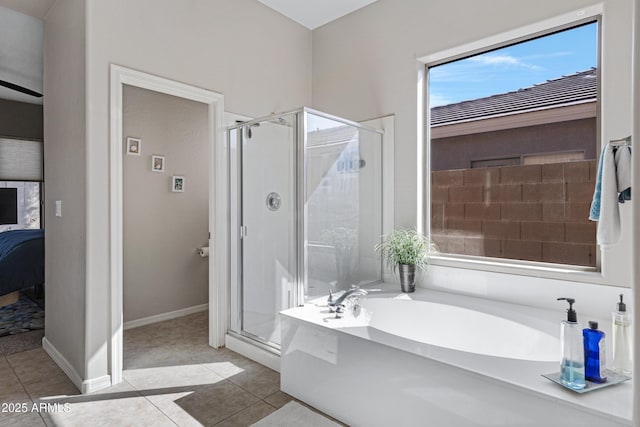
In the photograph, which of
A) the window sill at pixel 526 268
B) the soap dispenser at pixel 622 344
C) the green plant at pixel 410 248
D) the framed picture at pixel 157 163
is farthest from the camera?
the framed picture at pixel 157 163

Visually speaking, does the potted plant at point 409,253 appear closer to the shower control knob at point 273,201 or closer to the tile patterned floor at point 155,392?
the shower control knob at point 273,201

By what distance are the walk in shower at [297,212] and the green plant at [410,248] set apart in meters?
0.27

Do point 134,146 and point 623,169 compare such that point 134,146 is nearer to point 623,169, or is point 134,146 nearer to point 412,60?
point 412,60

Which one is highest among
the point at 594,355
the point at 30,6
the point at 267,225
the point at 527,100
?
the point at 30,6

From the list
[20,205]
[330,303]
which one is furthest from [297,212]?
[20,205]

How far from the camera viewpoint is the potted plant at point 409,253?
2795 mm

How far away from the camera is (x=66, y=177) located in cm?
263

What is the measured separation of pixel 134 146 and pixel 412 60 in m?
2.69

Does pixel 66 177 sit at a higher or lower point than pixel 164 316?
higher

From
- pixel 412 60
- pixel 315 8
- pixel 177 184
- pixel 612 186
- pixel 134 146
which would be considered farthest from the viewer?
pixel 177 184

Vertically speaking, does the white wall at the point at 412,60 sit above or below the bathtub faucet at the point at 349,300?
above

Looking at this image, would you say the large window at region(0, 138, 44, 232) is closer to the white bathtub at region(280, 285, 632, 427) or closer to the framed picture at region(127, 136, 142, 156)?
the framed picture at region(127, 136, 142, 156)

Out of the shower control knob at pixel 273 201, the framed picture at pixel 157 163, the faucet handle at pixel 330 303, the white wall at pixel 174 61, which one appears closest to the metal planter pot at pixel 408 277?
the faucet handle at pixel 330 303

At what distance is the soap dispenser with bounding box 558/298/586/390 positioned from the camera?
4.48ft
